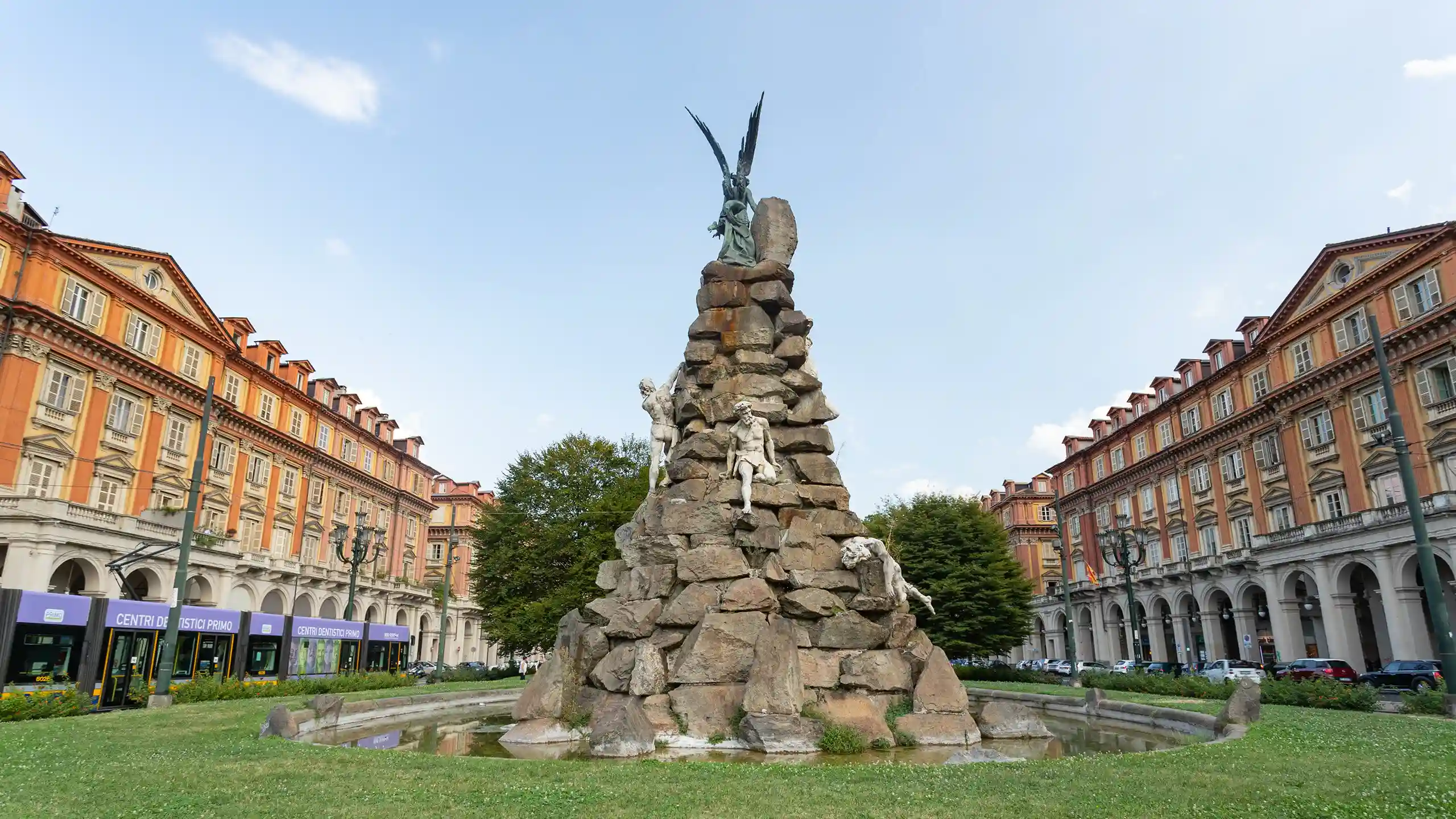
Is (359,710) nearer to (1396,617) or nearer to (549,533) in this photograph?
(549,533)

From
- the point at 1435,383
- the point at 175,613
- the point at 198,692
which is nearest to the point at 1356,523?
the point at 1435,383

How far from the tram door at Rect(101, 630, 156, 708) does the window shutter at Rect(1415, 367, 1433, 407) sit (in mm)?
48614

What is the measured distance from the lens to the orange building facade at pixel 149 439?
110 feet

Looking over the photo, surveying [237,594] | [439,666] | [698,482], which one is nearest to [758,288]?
[698,482]

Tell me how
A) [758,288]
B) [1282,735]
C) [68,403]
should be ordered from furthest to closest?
[68,403]
[758,288]
[1282,735]

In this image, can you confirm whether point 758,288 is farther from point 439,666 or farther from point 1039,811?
point 439,666

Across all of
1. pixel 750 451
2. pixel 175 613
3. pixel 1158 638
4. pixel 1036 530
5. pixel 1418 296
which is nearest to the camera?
pixel 750 451

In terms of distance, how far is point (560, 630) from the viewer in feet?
48.2

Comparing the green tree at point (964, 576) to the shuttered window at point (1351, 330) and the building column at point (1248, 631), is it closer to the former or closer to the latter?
the building column at point (1248, 631)

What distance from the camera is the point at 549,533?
3894cm

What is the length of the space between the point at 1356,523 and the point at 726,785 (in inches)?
1680

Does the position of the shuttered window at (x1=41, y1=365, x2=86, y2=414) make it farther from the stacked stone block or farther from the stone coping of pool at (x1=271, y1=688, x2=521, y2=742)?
the stacked stone block

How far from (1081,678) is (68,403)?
142ft

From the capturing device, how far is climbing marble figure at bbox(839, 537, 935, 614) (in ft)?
45.2
